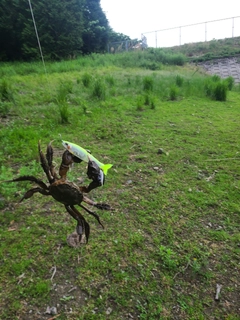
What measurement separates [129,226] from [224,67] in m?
10.9

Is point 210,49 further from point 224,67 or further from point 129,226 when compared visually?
point 129,226

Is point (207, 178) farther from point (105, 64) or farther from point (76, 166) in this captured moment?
point (105, 64)

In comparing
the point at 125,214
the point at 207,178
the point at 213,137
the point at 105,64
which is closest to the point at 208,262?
the point at 125,214

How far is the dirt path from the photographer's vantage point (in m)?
10.6

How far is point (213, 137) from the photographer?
364 centimetres

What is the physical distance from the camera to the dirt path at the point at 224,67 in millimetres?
10562

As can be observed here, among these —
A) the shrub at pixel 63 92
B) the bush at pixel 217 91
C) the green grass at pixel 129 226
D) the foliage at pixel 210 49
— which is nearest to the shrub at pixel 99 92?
the shrub at pixel 63 92

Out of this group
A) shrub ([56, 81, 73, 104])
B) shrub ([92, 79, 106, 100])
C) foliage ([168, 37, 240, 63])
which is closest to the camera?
shrub ([56, 81, 73, 104])

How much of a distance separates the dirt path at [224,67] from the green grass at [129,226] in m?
7.78

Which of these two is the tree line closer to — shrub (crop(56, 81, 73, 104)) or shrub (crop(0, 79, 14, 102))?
shrub (crop(56, 81, 73, 104))

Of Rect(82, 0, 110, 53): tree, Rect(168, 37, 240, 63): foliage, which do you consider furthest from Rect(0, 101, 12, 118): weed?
Rect(168, 37, 240, 63): foliage

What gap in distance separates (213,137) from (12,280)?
9.90ft

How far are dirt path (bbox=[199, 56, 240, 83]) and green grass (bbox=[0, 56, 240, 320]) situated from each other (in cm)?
778

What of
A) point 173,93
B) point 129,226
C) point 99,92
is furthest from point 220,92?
point 129,226
